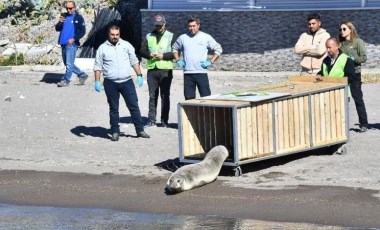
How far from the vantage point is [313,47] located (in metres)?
15.9

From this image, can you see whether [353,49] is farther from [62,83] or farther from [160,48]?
[62,83]

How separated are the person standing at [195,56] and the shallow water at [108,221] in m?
5.17

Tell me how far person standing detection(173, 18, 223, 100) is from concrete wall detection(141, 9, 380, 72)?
25.3 ft

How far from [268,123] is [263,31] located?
37.0 feet

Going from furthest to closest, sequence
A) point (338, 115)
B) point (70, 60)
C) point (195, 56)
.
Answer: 1. point (70, 60)
2. point (195, 56)
3. point (338, 115)

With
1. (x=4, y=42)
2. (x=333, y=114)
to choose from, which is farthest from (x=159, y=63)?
(x=4, y=42)

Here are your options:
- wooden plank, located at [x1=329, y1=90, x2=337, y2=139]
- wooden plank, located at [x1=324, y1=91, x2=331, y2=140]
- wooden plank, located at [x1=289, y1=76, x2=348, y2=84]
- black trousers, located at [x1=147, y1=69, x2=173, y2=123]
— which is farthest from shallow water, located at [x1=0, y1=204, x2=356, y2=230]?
black trousers, located at [x1=147, y1=69, x2=173, y2=123]

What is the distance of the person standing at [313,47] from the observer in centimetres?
1587

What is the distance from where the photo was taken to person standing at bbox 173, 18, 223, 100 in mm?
16516

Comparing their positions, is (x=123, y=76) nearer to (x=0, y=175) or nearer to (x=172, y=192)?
(x=0, y=175)

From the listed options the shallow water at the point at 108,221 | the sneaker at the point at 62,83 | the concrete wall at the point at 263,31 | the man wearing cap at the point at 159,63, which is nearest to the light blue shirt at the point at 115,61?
the man wearing cap at the point at 159,63

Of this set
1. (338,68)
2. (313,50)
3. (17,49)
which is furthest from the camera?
(17,49)

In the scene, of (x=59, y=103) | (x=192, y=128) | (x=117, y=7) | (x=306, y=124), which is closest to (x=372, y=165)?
(x=306, y=124)

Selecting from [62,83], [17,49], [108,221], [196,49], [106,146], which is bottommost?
[62,83]
